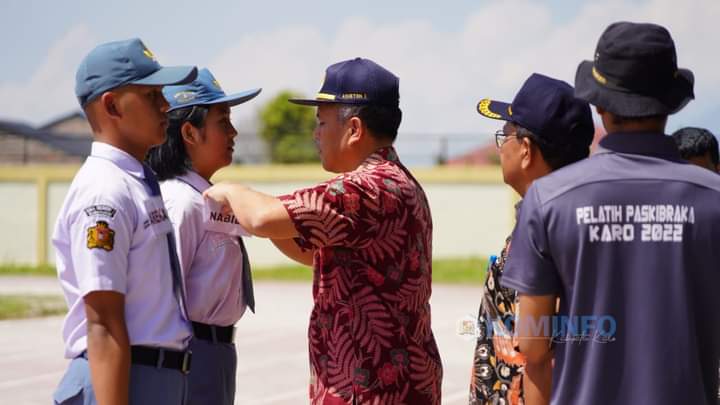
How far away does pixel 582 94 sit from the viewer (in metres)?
2.71

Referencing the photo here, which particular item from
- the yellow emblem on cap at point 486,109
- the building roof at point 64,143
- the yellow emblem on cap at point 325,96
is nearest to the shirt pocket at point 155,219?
the yellow emblem on cap at point 325,96

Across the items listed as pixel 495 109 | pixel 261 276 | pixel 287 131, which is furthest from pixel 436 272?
pixel 495 109

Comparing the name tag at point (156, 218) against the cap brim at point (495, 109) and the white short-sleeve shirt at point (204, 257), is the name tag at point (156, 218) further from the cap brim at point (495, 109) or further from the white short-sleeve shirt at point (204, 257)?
the cap brim at point (495, 109)

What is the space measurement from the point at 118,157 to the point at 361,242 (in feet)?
2.68

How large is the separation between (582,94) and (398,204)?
89cm

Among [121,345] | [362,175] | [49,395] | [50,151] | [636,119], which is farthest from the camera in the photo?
[50,151]

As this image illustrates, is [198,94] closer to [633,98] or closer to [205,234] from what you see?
[205,234]

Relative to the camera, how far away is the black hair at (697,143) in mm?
5508

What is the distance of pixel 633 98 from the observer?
8.74 feet

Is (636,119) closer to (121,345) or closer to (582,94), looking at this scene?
(582,94)

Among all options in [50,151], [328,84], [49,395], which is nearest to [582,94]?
[328,84]

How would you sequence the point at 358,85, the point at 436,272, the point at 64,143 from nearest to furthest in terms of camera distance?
the point at 358,85 → the point at 436,272 → the point at 64,143

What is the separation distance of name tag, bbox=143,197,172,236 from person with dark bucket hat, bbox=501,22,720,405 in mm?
1077

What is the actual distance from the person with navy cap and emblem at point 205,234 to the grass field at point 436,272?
1590 cm
